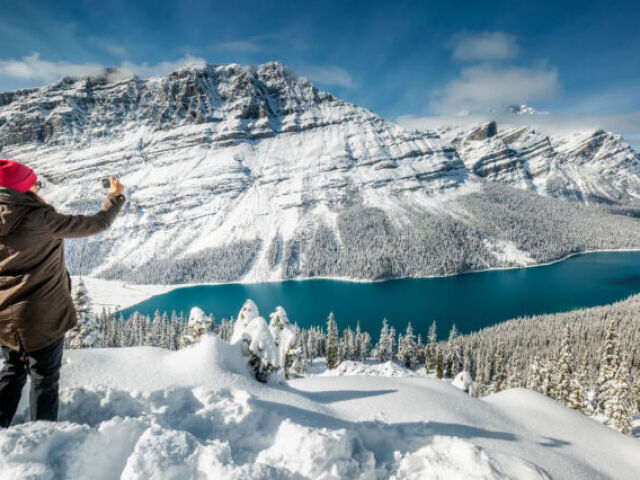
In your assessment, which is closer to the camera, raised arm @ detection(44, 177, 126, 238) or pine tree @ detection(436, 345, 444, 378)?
raised arm @ detection(44, 177, 126, 238)

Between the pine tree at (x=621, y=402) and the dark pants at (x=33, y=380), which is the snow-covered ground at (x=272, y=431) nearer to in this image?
the dark pants at (x=33, y=380)

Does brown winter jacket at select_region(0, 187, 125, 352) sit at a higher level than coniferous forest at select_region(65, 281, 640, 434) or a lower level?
higher

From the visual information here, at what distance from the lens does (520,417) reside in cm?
650

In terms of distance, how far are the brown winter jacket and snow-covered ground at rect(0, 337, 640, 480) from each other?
1.00 metres

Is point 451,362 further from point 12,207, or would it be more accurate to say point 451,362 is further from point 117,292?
point 117,292

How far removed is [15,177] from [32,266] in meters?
0.98

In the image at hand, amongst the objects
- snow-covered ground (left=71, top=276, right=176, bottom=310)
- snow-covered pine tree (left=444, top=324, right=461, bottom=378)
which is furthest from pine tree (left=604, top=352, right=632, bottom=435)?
snow-covered ground (left=71, top=276, right=176, bottom=310)

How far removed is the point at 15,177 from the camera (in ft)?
10.5

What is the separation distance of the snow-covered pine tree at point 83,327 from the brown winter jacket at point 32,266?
22.4m

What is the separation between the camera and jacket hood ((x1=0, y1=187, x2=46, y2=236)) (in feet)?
10.1

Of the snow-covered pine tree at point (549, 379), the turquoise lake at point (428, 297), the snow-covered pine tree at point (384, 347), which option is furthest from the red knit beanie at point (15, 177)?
the turquoise lake at point (428, 297)

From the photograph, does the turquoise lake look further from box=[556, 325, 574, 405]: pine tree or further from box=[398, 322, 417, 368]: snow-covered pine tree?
box=[556, 325, 574, 405]: pine tree

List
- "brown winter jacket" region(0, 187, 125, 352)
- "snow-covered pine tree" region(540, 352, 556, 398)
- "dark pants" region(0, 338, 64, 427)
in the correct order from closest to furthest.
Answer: "brown winter jacket" region(0, 187, 125, 352), "dark pants" region(0, 338, 64, 427), "snow-covered pine tree" region(540, 352, 556, 398)

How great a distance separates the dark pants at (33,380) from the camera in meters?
3.58
